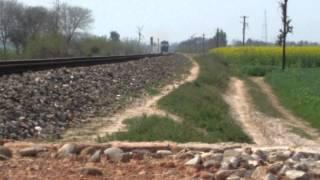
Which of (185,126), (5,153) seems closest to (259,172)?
(5,153)

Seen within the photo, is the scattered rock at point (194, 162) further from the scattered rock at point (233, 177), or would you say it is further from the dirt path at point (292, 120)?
the dirt path at point (292, 120)

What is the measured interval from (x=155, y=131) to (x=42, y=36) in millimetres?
60355

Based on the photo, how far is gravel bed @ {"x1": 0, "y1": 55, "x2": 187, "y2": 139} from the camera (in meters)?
13.2

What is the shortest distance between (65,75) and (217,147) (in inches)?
567

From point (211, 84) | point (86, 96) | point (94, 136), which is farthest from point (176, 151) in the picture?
point (211, 84)

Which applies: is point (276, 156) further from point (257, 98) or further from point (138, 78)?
point (257, 98)

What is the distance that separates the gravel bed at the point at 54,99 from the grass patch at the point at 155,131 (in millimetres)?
1232

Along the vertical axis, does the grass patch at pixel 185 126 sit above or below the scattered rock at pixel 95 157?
below

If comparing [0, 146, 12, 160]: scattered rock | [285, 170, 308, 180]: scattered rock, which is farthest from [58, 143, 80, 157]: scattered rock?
[285, 170, 308, 180]: scattered rock

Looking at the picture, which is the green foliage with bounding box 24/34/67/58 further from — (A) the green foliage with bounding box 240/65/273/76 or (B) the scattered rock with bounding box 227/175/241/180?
(B) the scattered rock with bounding box 227/175/241/180

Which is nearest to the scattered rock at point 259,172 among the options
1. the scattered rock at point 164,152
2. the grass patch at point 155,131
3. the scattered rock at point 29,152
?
the scattered rock at point 164,152

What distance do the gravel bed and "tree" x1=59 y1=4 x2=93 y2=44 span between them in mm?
75849

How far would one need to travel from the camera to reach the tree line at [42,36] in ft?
227

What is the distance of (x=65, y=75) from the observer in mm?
22438
